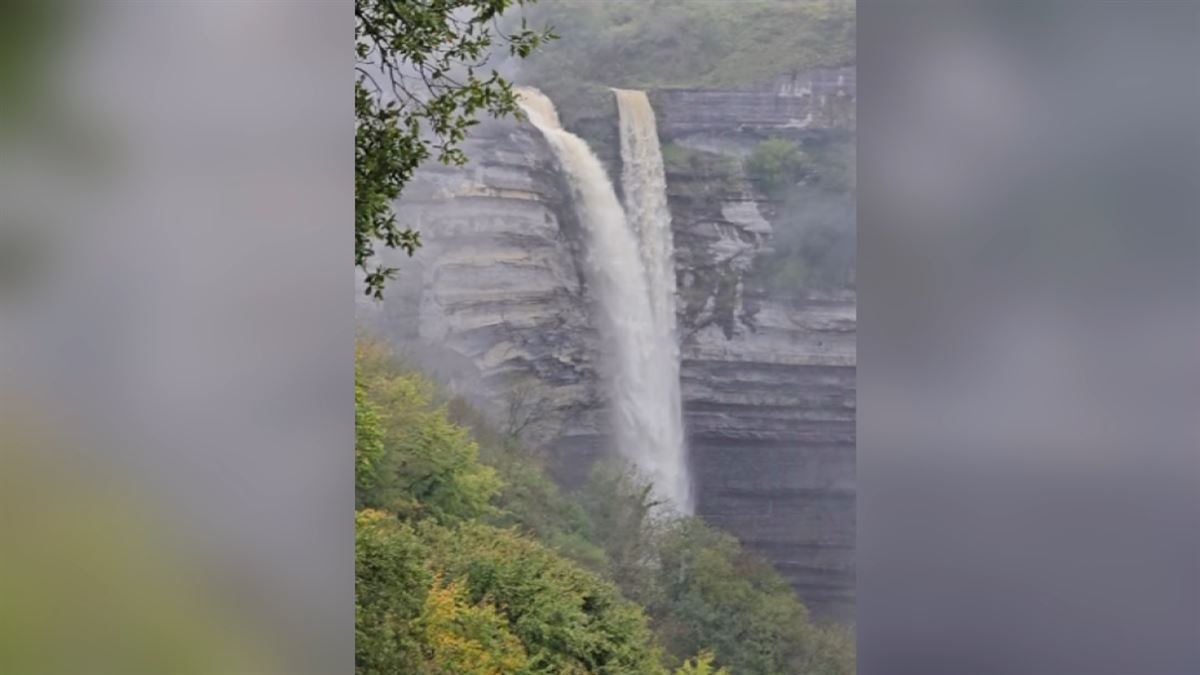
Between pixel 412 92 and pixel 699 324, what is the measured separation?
5.40 ft

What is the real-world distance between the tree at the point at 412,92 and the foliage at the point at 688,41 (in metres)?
0.15

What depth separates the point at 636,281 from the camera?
5051 millimetres

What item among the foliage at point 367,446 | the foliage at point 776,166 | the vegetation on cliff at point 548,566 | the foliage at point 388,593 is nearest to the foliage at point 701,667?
the vegetation on cliff at point 548,566

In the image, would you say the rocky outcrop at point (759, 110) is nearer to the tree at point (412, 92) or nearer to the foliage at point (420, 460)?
the tree at point (412, 92)

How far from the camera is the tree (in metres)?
4.81

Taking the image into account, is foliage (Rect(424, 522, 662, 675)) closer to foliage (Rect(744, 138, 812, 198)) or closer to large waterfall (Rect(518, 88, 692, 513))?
large waterfall (Rect(518, 88, 692, 513))

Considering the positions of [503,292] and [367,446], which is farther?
[503,292]
